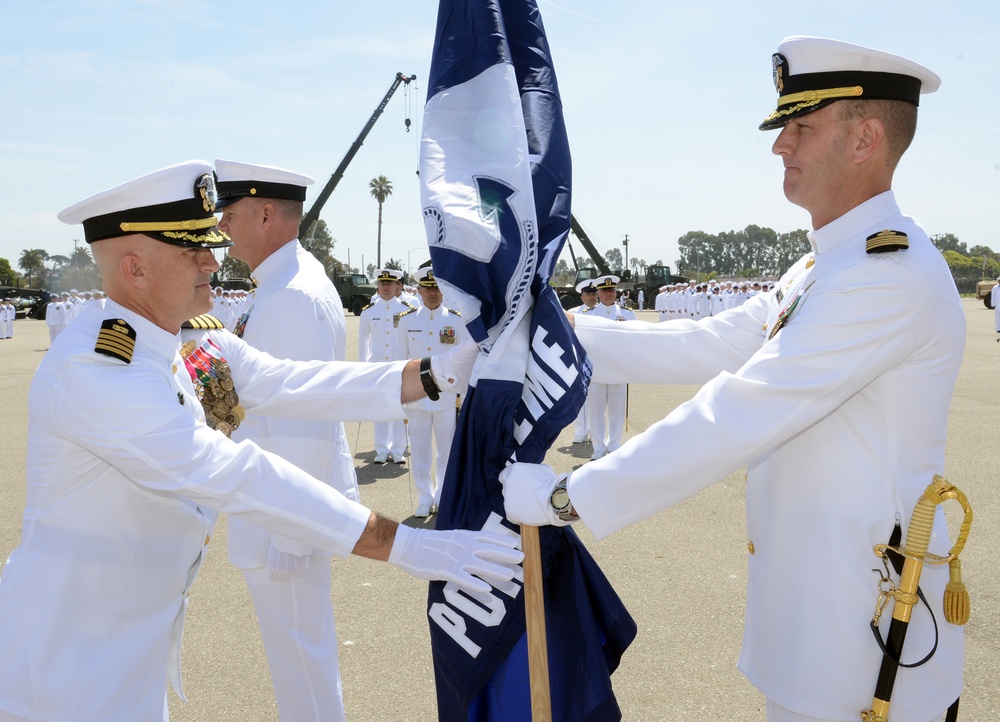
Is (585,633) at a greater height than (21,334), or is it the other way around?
(585,633)

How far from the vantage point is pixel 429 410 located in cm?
758

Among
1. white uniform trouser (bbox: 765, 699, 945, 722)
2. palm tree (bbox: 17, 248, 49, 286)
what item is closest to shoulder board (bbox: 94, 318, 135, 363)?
white uniform trouser (bbox: 765, 699, 945, 722)

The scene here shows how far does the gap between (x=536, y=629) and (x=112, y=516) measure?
1.12m

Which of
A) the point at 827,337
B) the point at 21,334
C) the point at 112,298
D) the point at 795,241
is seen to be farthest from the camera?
the point at 795,241

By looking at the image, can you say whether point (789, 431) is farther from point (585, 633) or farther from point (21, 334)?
point (21, 334)

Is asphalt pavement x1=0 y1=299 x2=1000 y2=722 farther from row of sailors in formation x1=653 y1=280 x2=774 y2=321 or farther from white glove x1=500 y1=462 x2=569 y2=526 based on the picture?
row of sailors in formation x1=653 y1=280 x2=774 y2=321

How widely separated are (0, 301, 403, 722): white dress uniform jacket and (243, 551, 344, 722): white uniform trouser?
89cm

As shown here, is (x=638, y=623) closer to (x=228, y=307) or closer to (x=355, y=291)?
(x=228, y=307)

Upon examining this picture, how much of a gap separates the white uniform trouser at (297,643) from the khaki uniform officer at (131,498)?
809 mm

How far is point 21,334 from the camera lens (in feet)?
104

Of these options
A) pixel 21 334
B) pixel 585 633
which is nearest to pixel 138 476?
pixel 585 633

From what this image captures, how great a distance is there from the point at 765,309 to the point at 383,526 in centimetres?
146

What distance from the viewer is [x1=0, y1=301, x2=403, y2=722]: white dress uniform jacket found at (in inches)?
75.0

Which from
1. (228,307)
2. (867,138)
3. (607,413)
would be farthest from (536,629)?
(228,307)
